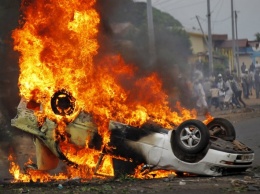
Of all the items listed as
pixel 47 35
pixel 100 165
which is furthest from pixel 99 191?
pixel 47 35

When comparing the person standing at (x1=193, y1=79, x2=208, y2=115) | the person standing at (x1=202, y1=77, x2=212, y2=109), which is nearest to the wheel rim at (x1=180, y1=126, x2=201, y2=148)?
the person standing at (x1=193, y1=79, x2=208, y2=115)

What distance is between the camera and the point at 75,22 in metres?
11.6

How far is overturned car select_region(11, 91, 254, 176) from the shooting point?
9703mm

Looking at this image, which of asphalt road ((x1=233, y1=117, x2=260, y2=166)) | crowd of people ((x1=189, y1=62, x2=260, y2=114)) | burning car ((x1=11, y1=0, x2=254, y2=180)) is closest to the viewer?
burning car ((x1=11, y1=0, x2=254, y2=180))

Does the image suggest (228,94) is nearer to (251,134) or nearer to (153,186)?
(251,134)

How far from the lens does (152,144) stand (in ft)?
32.5

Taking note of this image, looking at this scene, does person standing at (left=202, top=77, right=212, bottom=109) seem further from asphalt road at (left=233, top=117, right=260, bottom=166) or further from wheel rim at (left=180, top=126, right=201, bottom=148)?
wheel rim at (left=180, top=126, right=201, bottom=148)

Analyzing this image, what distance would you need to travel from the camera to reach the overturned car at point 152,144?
9.70m

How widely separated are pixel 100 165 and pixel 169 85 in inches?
251

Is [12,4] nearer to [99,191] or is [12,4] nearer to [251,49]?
[99,191]

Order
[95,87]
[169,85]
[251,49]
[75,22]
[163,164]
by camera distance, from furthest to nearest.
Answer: [251,49] < [169,85] < [75,22] < [95,87] < [163,164]

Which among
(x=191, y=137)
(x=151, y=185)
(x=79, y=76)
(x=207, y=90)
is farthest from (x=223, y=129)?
(x=207, y=90)

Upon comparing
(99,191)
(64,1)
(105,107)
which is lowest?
(99,191)

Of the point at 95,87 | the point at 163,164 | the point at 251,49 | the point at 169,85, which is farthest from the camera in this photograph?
the point at 251,49
